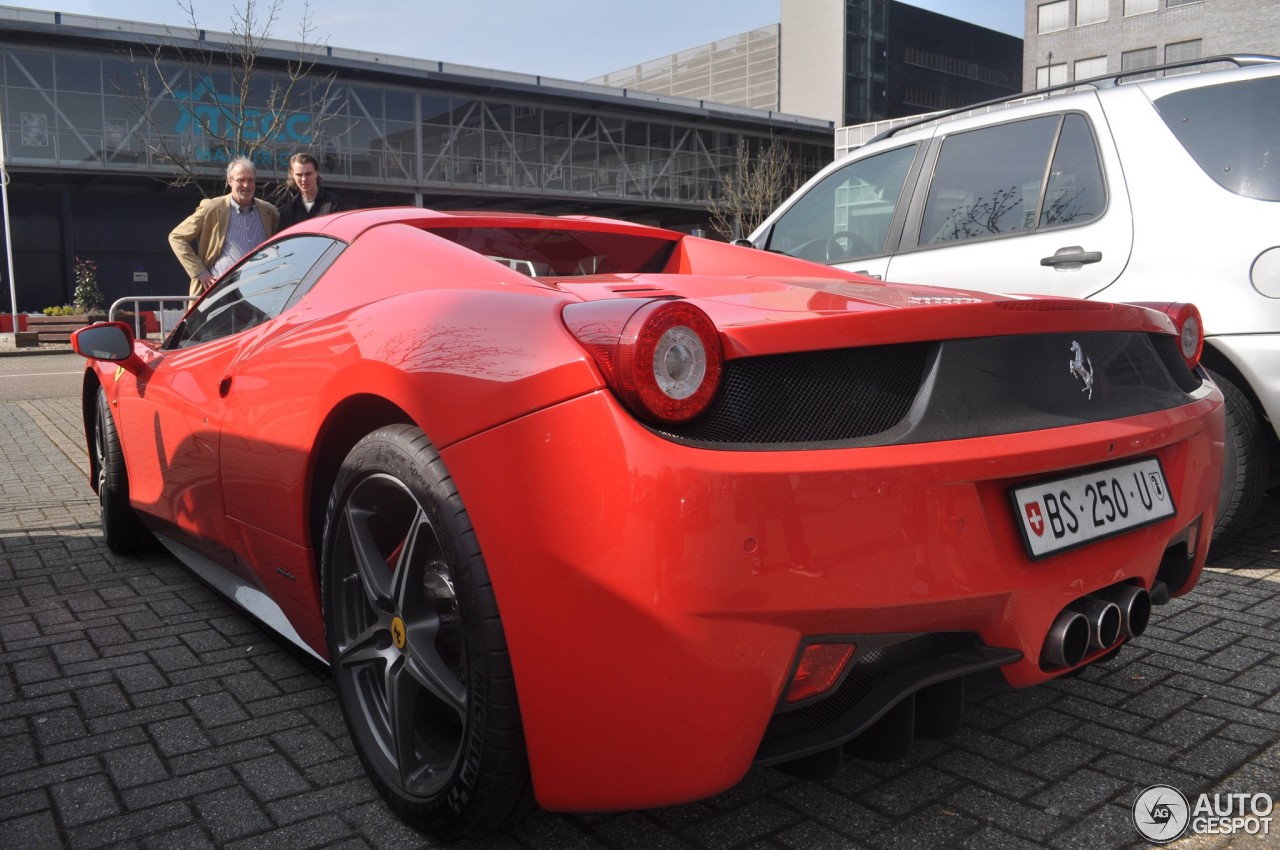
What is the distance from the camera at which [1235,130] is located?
12.7 feet

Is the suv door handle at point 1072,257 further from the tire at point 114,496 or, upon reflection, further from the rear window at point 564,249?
the tire at point 114,496

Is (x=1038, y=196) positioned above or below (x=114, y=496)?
above

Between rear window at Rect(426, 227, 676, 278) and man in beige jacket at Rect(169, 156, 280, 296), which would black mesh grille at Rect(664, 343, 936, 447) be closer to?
rear window at Rect(426, 227, 676, 278)

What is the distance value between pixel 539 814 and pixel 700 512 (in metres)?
0.95

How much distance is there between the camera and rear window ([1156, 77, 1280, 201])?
3729mm

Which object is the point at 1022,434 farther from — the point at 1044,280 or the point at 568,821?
the point at 1044,280

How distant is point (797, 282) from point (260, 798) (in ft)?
5.51

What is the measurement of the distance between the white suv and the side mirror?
3.19 m

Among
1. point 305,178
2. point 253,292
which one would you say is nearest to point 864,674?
point 253,292

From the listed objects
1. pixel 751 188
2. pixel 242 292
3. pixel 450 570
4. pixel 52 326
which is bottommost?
pixel 52 326

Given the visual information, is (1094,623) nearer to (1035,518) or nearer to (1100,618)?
(1100,618)

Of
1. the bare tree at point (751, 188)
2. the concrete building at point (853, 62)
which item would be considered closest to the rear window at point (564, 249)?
the bare tree at point (751, 188)

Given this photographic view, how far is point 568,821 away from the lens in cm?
214

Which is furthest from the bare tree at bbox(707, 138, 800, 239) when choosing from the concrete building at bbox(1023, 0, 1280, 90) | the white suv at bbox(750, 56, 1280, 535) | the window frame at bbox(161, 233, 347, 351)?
the window frame at bbox(161, 233, 347, 351)
